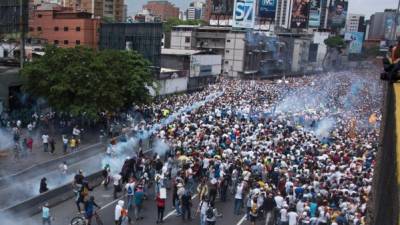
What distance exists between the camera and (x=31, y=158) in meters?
20.7

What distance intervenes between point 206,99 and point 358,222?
80.0 feet

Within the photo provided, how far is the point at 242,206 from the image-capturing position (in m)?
15.3

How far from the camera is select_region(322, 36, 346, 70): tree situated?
11444 cm

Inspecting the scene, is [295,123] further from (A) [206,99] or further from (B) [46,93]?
(B) [46,93]

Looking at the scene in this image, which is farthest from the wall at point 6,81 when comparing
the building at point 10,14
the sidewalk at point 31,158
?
the building at point 10,14

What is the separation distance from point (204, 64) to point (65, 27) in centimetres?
2187

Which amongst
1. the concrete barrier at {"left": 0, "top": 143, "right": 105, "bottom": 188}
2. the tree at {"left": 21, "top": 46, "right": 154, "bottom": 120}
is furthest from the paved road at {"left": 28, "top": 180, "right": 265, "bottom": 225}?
the tree at {"left": 21, "top": 46, "right": 154, "bottom": 120}

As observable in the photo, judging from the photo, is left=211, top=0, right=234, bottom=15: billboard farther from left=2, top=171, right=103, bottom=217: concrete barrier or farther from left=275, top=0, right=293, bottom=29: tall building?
left=275, top=0, right=293, bottom=29: tall building

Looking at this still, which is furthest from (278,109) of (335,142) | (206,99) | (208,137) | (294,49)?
(294,49)

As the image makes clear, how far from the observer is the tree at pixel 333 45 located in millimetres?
114438

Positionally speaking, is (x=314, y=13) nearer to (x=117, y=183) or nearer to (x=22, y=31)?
(x=22, y=31)

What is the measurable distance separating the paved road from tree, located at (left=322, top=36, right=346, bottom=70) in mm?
101023

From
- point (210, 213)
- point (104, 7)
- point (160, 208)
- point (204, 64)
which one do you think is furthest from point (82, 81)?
point (104, 7)

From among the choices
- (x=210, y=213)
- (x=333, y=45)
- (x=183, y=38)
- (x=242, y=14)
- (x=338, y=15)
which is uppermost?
(x=338, y=15)
